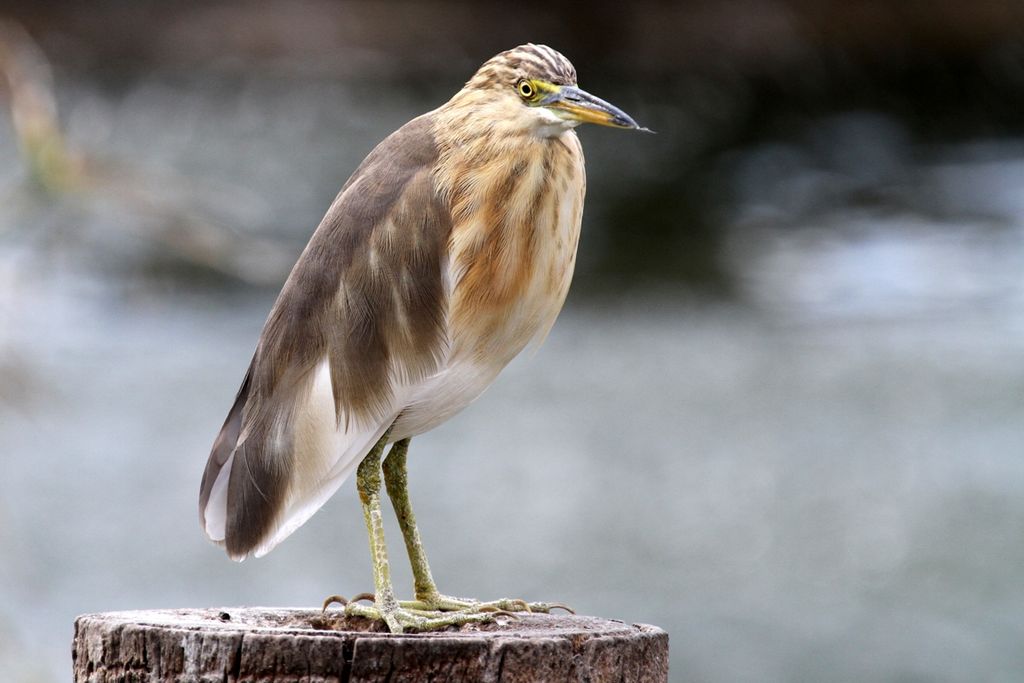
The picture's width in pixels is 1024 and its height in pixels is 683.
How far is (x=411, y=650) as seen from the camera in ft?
5.43

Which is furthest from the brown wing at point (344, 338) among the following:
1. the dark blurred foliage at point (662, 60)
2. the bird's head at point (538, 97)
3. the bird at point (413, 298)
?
the dark blurred foliage at point (662, 60)

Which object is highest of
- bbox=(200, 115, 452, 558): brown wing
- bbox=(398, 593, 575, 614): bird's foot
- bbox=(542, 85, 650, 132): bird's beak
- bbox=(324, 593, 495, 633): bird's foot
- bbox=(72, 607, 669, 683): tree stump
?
bbox=(542, 85, 650, 132): bird's beak

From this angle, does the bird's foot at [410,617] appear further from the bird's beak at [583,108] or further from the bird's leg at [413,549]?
the bird's beak at [583,108]

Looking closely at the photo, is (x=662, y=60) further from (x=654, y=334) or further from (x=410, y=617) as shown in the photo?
(x=410, y=617)

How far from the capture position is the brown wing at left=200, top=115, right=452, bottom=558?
6.53ft

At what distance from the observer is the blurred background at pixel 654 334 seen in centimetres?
528

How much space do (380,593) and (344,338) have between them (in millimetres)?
407

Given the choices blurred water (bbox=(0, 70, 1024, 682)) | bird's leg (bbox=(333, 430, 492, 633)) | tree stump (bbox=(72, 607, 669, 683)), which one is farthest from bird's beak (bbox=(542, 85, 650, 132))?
blurred water (bbox=(0, 70, 1024, 682))

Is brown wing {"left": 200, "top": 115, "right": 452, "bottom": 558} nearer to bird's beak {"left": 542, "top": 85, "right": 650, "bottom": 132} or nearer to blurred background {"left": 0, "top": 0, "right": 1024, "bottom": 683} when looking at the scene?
bird's beak {"left": 542, "top": 85, "right": 650, "bottom": 132}

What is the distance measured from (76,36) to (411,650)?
5.52 meters

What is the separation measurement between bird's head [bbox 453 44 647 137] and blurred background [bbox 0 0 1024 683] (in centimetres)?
236

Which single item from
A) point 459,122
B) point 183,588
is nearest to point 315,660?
point 459,122

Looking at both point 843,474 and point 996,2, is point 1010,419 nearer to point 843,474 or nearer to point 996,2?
point 843,474

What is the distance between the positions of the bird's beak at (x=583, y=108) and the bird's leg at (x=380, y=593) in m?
0.60
